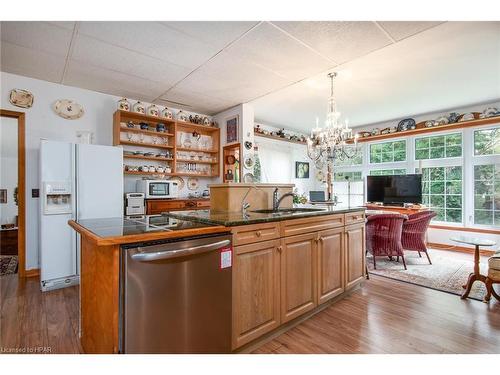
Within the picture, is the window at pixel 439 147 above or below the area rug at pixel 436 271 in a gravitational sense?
above

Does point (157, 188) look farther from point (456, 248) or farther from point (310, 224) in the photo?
point (456, 248)

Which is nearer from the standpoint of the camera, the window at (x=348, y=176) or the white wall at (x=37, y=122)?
the white wall at (x=37, y=122)

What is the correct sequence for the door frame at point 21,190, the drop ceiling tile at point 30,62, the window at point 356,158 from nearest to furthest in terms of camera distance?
the drop ceiling tile at point 30,62
the door frame at point 21,190
the window at point 356,158

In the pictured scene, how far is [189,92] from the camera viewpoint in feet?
12.9

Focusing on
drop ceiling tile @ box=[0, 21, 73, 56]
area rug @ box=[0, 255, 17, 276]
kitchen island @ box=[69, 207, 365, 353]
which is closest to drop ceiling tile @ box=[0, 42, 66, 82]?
drop ceiling tile @ box=[0, 21, 73, 56]

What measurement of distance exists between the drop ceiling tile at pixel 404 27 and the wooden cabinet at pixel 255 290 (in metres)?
2.14

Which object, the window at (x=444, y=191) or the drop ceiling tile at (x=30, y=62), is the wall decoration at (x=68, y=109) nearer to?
the drop ceiling tile at (x=30, y=62)

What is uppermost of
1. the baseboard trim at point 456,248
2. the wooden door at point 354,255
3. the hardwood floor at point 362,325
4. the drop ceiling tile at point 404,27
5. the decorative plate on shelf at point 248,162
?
the drop ceiling tile at point 404,27

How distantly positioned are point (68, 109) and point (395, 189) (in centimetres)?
615

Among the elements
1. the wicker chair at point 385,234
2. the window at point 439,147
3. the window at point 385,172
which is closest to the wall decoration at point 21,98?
the wicker chair at point 385,234

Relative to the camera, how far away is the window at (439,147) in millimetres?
5066

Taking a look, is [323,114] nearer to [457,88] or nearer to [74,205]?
[457,88]

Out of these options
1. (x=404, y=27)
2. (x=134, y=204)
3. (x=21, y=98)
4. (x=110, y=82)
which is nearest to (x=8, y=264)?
(x=134, y=204)
